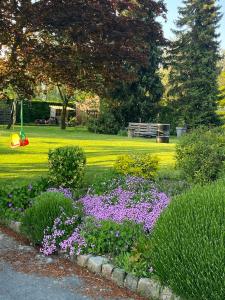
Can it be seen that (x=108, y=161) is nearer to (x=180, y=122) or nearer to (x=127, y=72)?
(x=127, y=72)

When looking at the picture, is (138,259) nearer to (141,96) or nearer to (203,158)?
(203,158)

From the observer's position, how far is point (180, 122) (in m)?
39.7

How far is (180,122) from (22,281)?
36257mm

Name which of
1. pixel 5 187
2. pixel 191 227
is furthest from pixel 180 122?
pixel 191 227

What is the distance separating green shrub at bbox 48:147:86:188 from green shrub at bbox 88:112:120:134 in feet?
90.1

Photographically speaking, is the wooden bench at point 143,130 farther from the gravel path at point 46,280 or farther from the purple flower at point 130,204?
the gravel path at point 46,280

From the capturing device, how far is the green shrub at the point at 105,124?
1404 inches

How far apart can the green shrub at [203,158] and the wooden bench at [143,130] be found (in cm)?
2080

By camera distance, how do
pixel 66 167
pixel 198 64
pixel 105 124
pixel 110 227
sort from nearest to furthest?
pixel 110 227, pixel 66 167, pixel 105 124, pixel 198 64

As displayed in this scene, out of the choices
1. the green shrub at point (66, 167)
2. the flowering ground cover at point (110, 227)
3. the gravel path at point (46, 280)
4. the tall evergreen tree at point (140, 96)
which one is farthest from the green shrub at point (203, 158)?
the tall evergreen tree at point (140, 96)

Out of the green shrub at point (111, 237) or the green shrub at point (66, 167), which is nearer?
the green shrub at point (111, 237)

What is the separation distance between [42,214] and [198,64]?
35751mm

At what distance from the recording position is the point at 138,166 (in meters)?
8.92

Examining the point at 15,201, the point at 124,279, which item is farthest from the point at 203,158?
the point at 124,279
